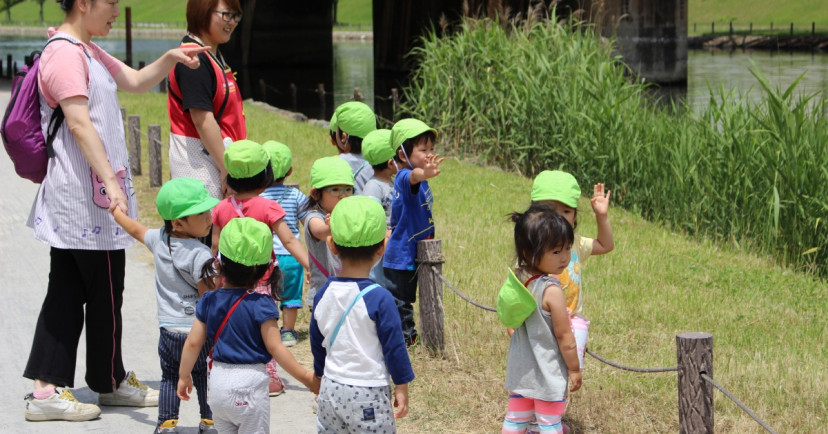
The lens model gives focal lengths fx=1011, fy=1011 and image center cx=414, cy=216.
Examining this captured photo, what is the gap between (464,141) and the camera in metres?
13.0

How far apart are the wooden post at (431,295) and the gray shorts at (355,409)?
1812 millimetres

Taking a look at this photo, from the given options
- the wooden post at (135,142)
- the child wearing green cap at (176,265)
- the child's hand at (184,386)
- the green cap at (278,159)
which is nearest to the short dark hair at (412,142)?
the green cap at (278,159)

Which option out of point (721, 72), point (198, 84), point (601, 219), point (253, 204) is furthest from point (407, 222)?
point (721, 72)

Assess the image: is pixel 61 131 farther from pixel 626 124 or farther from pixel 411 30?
pixel 411 30

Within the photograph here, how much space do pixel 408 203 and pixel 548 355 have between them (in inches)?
66.7

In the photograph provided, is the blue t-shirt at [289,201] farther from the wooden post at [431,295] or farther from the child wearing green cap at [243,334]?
the child wearing green cap at [243,334]

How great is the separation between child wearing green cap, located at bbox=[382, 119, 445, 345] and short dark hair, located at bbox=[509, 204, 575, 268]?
116 centimetres

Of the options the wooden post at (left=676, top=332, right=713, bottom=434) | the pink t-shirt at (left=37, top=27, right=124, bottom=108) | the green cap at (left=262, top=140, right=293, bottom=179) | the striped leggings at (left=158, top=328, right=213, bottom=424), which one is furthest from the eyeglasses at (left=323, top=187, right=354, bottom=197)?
the wooden post at (left=676, top=332, right=713, bottom=434)

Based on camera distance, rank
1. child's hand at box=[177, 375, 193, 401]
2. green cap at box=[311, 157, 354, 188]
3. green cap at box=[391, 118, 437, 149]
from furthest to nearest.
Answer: green cap at box=[391, 118, 437, 149]
green cap at box=[311, 157, 354, 188]
child's hand at box=[177, 375, 193, 401]

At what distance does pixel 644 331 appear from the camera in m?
5.83

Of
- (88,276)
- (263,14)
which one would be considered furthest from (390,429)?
(263,14)

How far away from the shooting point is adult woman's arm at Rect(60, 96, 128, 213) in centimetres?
415

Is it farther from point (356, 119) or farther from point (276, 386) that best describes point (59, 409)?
point (356, 119)

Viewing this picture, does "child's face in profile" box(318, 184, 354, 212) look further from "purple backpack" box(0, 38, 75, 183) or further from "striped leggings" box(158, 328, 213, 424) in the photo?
"purple backpack" box(0, 38, 75, 183)
